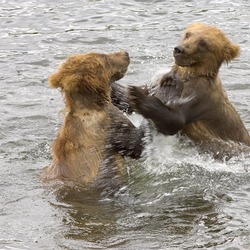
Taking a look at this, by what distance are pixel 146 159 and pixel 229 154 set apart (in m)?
1.05

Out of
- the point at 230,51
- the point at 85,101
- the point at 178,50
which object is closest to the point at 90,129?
the point at 85,101

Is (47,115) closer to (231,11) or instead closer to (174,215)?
(174,215)

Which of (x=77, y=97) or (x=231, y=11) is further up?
(x=77, y=97)

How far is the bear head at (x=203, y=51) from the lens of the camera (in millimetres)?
9695

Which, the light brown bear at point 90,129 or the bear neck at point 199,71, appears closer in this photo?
the light brown bear at point 90,129

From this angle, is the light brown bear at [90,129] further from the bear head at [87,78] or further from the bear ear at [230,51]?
the bear ear at [230,51]

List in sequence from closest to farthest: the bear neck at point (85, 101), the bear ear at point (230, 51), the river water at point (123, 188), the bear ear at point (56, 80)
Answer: the river water at point (123, 188) < the bear ear at point (56, 80) < the bear neck at point (85, 101) < the bear ear at point (230, 51)

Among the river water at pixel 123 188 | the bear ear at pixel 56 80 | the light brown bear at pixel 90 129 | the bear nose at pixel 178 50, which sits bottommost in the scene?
the river water at pixel 123 188

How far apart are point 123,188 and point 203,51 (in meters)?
1.73

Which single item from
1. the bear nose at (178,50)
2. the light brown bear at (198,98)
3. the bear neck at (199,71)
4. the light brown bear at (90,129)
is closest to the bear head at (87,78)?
the light brown bear at (90,129)

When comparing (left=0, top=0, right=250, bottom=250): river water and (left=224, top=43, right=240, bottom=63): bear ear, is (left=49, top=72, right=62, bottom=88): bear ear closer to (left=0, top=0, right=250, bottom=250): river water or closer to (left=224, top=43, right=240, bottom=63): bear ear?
(left=0, top=0, right=250, bottom=250): river water

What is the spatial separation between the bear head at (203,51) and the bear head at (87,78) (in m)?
0.75

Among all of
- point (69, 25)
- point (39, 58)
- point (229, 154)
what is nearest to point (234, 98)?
point (229, 154)

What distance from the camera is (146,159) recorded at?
33.2 ft
